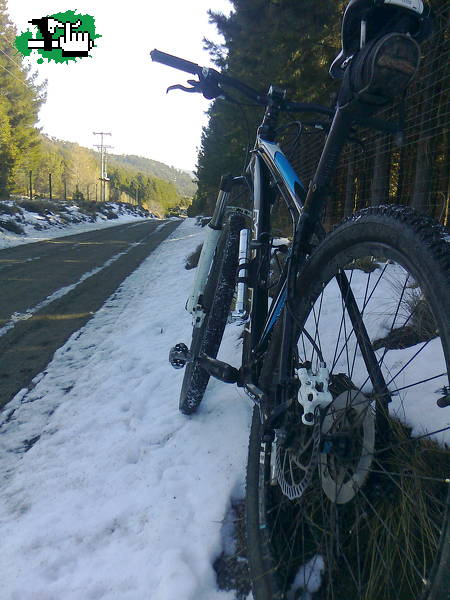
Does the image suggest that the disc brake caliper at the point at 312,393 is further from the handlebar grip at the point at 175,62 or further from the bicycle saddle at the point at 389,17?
the handlebar grip at the point at 175,62

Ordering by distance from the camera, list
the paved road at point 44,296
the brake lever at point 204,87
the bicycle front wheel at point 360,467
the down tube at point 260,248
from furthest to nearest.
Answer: the paved road at point 44,296 < the down tube at point 260,248 < the brake lever at point 204,87 < the bicycle front wheel at point 360,467

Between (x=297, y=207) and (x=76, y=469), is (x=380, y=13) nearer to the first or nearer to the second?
(x=297, y=207)

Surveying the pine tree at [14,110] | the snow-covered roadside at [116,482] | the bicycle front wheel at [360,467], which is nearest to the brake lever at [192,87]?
the bicycle front wheel at [360,467]

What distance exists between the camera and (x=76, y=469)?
2.41m

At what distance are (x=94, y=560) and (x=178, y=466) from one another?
65 cm

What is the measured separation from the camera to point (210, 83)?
2.02 metres

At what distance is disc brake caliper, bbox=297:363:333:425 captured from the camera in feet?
4.56

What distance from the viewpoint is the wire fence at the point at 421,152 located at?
14.5ft

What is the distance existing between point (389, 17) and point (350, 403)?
47.0 inches

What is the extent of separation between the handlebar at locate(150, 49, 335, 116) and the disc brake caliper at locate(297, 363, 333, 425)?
1137 millimetres

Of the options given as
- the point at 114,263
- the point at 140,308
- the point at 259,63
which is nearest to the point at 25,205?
the point at 114,263

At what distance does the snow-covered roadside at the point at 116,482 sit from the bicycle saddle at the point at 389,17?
1998 mm

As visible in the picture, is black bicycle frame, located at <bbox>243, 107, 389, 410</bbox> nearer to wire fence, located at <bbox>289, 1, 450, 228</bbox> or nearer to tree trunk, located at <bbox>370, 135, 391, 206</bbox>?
wire fence, located at <bbox>289, 1, 450, 228</bbox>

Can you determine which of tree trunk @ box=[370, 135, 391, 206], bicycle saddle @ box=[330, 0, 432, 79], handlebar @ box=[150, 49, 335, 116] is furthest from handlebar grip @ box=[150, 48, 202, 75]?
tree trunk @ box=[370, 135, 391, 206]
